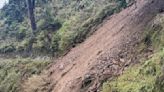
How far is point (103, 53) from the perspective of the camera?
12.5m

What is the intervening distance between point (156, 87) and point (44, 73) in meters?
7.75

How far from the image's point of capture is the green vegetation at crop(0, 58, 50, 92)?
15.8 metres

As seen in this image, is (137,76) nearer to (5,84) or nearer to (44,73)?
(44,73)

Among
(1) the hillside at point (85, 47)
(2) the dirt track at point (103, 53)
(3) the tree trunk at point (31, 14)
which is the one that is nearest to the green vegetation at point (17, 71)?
(1) the hillside at point (85, 47)

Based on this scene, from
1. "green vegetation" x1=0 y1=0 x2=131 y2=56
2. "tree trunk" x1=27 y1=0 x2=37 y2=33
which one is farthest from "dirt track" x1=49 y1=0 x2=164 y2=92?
"tree trunk" x1=27 y1=0 x2=37 y2=33

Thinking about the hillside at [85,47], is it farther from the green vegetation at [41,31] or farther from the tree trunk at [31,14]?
the tree trunk at [31,14]

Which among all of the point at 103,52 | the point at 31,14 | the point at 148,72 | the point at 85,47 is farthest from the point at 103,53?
the point at 31,14

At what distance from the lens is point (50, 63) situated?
648 inches

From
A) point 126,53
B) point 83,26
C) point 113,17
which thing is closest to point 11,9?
point 83,26

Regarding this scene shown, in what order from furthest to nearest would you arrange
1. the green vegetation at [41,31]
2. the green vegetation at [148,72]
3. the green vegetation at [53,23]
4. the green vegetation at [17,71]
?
the green vegetation at [53,23] → the green vegetation at [41,31] → the green vegetation at [17,71] → the green vegetation at [148,72]

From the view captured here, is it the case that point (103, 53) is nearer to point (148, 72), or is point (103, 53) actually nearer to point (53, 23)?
point (148, 72)

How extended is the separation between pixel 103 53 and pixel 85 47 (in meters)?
2.71

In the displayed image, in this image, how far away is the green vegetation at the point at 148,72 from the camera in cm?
838

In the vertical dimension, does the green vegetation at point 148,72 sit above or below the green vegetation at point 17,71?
above
